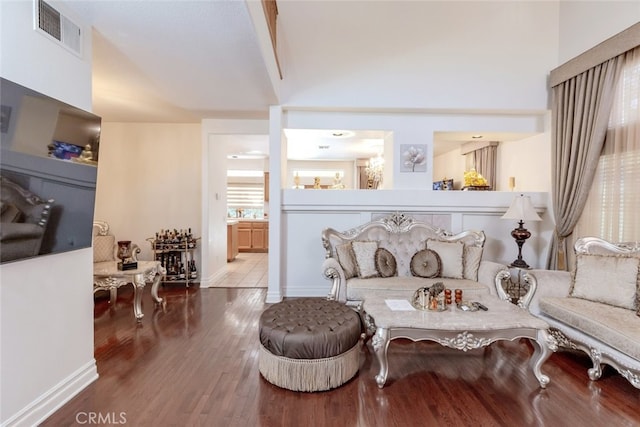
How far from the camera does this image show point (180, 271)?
4.93 metres

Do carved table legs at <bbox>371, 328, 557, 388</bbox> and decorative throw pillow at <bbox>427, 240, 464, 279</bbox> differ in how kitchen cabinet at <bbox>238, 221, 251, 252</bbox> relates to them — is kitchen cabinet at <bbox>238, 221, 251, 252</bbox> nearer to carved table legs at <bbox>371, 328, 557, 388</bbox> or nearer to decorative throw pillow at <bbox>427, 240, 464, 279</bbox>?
decorative throw pillow at <bbox>427, 240, 464, 279</bbox>

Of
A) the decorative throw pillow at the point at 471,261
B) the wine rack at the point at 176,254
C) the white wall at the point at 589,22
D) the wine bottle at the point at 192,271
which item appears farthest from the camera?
the wine bottle at the point at 192,271

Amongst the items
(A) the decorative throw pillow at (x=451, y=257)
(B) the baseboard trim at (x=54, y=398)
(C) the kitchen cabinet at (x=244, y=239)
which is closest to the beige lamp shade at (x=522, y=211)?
(A) the decorative throw pillow at (x=451, y=257)

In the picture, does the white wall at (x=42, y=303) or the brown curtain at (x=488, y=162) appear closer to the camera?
the white wall at (x=42, y=303)

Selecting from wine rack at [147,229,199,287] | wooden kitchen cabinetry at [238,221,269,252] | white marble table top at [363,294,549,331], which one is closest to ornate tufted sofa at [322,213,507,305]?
white marble table top at [363,294,549,331]

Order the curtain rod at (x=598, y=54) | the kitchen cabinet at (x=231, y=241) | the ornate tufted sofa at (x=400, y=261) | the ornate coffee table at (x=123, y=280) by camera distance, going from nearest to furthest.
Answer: the curtain rod at (x=598, y=54) < the ornate tufted sofa at (x=400, y=261) < the ornate coffee table at (x=123, y=280) < the kitchen cabinet at (x=231, y=241)

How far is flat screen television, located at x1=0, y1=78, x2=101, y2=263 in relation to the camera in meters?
Answer: 1.61

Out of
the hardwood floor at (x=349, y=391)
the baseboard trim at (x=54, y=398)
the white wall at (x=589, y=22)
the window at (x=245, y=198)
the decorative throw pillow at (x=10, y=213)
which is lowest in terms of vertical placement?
the hardwood floor at (x=349, y=391)

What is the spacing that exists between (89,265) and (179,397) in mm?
1167

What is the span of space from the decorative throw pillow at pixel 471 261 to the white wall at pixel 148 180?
401cm

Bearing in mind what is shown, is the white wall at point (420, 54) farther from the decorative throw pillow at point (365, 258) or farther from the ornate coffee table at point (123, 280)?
the ornate coffee table at point (123, 280)

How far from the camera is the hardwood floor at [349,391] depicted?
1.90 m

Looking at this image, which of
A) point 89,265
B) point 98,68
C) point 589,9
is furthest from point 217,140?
point 589,9

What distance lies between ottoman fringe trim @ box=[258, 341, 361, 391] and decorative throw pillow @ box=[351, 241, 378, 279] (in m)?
1.35
